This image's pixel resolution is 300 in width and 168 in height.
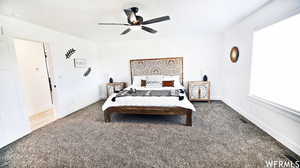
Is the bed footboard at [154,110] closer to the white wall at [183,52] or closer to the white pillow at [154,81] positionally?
the white pillow at [154,81]

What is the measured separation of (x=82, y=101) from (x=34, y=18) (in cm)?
258

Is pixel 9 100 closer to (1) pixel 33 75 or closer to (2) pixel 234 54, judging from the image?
(1) pixel 33 75

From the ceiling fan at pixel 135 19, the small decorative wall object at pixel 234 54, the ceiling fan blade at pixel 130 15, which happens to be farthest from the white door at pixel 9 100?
the small decorative wall object at pixel 234 54

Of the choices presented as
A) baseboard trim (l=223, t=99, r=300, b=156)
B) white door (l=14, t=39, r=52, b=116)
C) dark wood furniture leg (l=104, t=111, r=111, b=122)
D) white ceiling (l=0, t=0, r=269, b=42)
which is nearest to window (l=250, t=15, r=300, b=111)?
baseboard trim (l=223, t=99, r=300, b=156)

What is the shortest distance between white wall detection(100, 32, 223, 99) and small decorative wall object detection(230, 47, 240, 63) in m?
0.79

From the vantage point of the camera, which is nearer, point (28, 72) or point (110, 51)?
point (28, 72)

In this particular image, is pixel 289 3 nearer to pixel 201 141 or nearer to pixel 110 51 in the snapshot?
pixel 201 141

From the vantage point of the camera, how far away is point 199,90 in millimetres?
4172

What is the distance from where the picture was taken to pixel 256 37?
2582mm

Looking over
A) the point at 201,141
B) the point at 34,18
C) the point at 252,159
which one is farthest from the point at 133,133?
the point at 34,18

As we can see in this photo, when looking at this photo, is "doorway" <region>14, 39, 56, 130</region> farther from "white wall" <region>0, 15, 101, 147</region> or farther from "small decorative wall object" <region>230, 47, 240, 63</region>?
"small decorative wall object" <region>230, 47, 240, 63</region>

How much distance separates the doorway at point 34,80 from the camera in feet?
11.1

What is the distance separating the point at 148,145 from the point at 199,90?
2.84m

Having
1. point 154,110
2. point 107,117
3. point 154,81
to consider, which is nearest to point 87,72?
point 107,117
